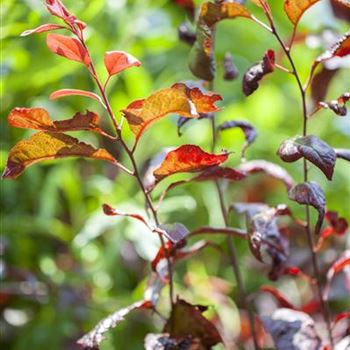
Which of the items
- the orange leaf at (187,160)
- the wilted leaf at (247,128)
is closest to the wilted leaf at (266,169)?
the wilted leaf at (247,128)

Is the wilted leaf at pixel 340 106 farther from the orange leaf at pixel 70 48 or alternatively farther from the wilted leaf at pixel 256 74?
the orange leaf at pixel 70 48

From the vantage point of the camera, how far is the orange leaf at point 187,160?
0.64m

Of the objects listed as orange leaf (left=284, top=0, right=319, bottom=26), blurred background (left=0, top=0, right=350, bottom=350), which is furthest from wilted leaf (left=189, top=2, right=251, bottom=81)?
blurred background (left=0, top=0, right=350, bottom=350)

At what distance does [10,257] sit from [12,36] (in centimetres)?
38

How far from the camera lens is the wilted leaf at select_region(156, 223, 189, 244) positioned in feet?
2.05

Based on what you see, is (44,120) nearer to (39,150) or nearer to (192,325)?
(39,150)

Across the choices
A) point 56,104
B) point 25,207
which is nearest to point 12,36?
point 56,104

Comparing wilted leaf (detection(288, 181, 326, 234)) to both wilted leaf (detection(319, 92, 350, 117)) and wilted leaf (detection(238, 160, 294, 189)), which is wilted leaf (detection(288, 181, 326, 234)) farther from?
wilted leaf (detection(238, 160, 294, 189))

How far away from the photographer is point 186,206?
115cm

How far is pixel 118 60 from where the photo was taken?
0.64 metres

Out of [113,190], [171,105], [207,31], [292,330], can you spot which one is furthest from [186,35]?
[113,190]

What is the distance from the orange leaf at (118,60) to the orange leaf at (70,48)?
0.06 feet

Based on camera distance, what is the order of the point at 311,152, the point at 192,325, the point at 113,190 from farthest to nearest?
1. the point at 113,190
2. the point at 192,325
3. the point at 311,152

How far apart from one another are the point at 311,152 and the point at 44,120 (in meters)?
0.23
